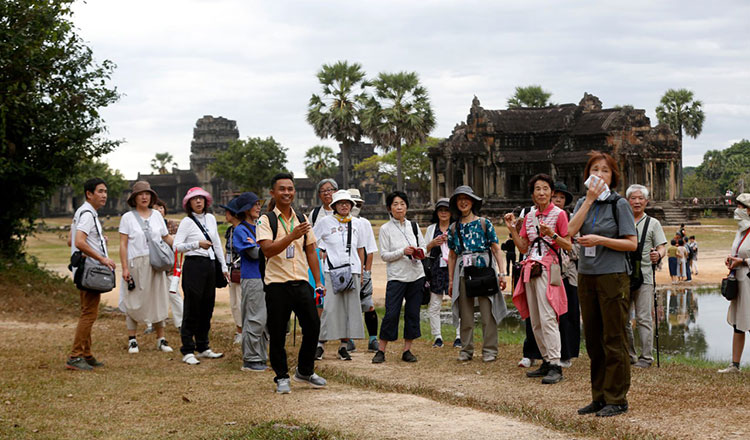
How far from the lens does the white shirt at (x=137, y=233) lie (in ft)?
31.7

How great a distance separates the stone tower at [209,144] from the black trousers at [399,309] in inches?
3687

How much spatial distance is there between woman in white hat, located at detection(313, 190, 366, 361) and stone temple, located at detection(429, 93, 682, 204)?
132 ft

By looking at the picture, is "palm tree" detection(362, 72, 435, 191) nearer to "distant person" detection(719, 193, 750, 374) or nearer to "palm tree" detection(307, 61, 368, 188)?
"palm tree" detection(307, 61, 368, 188)

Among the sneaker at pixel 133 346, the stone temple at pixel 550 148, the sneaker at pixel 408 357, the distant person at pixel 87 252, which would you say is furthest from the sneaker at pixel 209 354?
the stone temple at pixel 550 148

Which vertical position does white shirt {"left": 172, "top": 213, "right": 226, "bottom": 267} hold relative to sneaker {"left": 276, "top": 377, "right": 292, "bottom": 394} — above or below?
above

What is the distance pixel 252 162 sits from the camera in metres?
69.7

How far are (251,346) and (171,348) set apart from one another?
2.21m

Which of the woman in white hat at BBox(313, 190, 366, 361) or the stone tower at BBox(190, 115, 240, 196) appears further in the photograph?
the stone tower at BBox(190, 115, 240, 196)

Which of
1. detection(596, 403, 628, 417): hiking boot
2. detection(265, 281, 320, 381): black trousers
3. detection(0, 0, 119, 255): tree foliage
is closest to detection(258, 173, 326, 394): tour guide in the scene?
detection(265, 281, 320, 381): black trousers

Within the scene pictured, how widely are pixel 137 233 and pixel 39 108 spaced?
8049mm

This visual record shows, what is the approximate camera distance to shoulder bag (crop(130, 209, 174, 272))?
9.64 meters

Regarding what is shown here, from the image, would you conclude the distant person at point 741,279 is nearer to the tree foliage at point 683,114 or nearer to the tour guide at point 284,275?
the tour guide at point 284,275

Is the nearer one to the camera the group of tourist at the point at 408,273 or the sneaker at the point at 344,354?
the group of tourist at the point at 408,273

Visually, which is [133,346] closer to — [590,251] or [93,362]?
[93,362]
